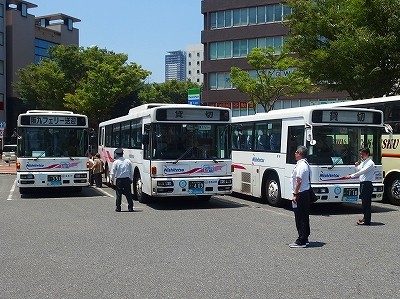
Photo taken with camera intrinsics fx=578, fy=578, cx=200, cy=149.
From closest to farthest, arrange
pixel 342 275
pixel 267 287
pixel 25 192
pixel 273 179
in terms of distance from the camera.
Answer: pixel 267 287 → pixel 342 275 → pixel 273 179 → pixel 25 192

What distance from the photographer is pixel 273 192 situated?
16.8 meters

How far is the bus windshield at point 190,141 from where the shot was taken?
52.4 feet

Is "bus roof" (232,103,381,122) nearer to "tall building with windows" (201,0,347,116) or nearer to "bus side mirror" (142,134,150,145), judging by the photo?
"bus side mirror" (142,134,150,145)

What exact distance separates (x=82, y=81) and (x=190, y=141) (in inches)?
1398

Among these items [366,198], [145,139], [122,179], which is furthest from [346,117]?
[122,179]

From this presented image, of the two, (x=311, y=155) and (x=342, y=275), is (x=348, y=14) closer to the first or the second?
(x=311, y=155)

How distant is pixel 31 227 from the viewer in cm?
1273

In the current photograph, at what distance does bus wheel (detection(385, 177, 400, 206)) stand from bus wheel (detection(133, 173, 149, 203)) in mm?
7274

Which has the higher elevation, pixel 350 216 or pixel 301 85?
pixel 301 85

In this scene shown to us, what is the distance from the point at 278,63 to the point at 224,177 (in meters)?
23.8

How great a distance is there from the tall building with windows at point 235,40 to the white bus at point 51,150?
35762mm

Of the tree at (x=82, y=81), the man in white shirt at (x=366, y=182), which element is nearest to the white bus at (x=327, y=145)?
the man in white shirt at (x=366, y=182)

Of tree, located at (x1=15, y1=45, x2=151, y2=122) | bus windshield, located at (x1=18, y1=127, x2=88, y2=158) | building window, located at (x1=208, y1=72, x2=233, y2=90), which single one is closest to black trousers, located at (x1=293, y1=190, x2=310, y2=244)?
bus windshield, located at (x1=18, y1=127, x2=88, y2=158)

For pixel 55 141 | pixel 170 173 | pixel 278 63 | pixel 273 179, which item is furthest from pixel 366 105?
pixel 278 63
